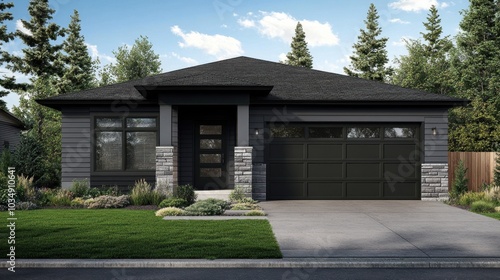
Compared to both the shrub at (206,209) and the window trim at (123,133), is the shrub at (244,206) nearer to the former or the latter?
the shrub at (206,209)

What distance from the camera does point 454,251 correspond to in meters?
7.92

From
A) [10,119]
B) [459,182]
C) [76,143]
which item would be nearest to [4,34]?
[10,119]

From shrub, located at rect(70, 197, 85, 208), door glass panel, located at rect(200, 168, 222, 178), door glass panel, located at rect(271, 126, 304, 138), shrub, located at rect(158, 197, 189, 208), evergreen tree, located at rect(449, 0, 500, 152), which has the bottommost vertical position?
shrub, located at rect(70, 197, 85, 208)

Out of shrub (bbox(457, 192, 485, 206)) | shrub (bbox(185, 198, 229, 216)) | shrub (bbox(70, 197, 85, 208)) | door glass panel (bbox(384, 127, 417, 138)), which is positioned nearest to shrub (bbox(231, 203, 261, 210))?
shrub (bbox(185, 198, 229, 216))

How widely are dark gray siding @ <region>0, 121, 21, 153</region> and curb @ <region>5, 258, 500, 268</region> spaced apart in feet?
89.5

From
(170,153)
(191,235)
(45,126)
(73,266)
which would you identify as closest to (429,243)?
(191,235)

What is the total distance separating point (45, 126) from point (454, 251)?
24.4 meters

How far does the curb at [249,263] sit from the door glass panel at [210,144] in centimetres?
1012

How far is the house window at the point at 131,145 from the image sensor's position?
16406 mm

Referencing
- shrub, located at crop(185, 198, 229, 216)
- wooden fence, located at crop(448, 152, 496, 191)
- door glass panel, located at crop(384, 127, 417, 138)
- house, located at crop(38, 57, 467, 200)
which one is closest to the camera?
shrub, located at crop(185, 198, 229, 216)

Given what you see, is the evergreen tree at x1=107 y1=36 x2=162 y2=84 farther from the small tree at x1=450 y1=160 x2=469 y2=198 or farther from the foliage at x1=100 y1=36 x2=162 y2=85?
the small tree at x1=450 y1=160 x2=469 y2=198

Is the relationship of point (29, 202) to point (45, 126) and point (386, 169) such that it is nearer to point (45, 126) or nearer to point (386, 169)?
point (386, 169)

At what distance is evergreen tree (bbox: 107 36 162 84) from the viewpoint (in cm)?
4306

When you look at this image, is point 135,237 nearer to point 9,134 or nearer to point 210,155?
point 210,155
